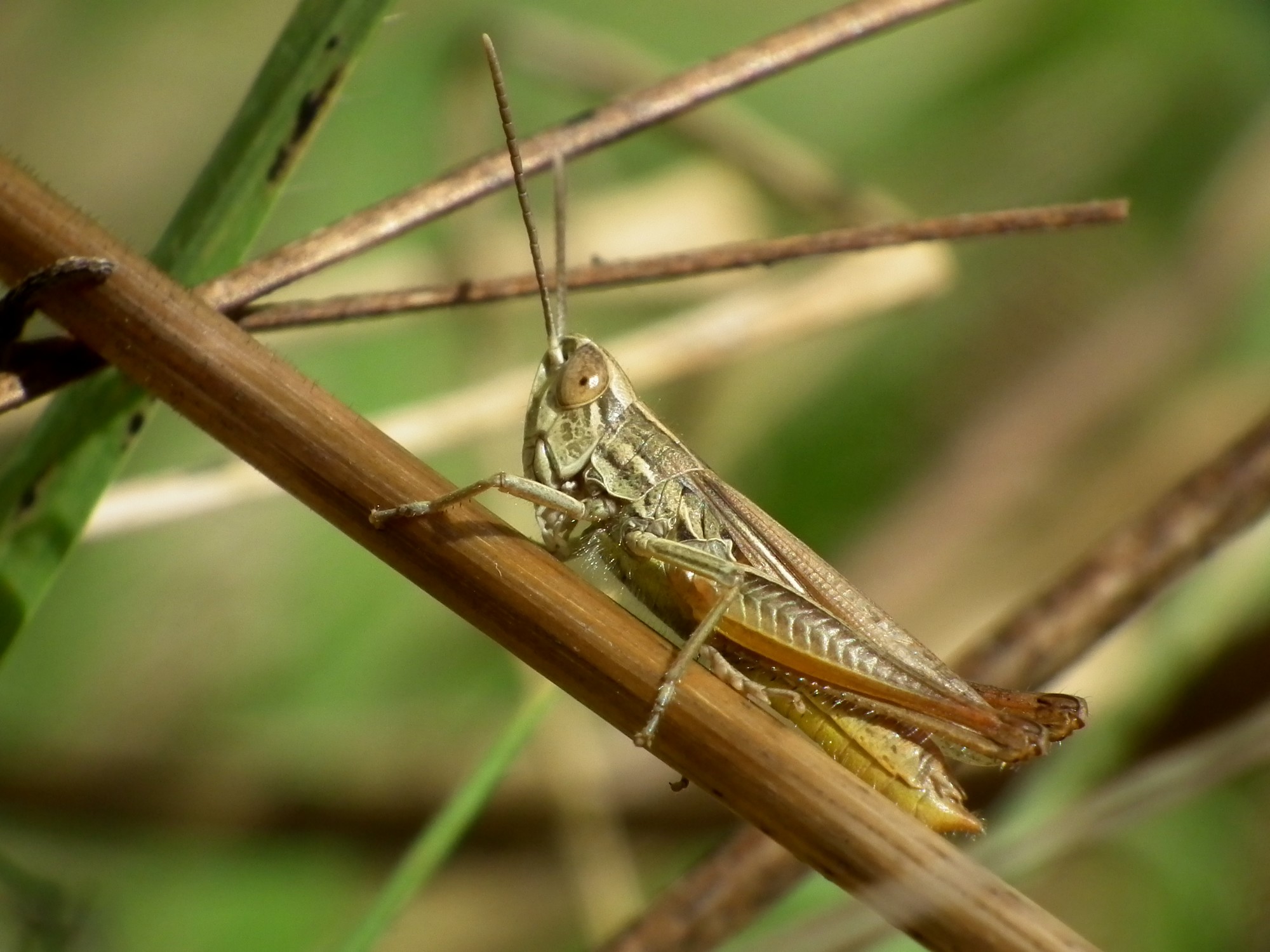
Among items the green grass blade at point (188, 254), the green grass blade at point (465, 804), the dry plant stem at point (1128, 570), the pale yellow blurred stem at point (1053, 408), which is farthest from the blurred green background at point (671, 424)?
the green grass blade at point (188, 254)

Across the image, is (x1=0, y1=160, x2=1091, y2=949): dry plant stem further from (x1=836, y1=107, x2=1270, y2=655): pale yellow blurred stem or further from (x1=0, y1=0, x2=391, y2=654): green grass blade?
(x1=836, y1=107, x2=1270, y2=655): pale yellow blurred stem

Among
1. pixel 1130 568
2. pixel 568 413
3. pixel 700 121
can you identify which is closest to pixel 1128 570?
pixel 1130 568

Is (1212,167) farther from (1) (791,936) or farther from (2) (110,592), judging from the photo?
(2) (110,592)

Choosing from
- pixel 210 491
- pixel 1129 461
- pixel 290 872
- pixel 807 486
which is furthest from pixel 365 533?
pixel 1129 461

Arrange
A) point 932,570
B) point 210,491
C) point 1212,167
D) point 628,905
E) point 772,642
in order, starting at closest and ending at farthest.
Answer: point 772,642
point 210,491
point 628,905
point 932,570
point 1212,167

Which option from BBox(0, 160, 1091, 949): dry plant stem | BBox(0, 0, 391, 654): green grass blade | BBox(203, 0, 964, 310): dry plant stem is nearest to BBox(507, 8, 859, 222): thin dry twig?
BBox(203, 0, 964, 310): dry plant stem

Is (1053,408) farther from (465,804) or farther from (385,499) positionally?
(385,499)

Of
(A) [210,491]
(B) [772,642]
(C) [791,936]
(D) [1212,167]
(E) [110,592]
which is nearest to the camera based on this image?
(C) [791,936]
